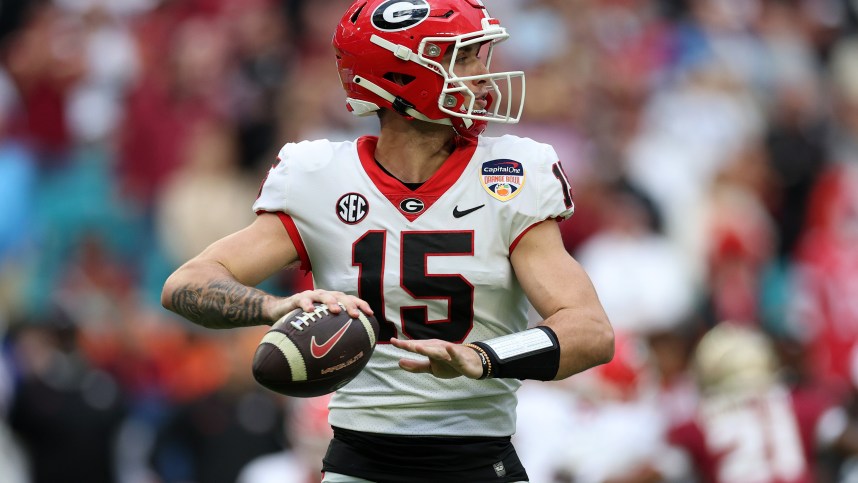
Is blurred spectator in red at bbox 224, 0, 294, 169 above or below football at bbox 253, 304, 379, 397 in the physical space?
below

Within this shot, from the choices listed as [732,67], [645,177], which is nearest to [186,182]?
[645,177]

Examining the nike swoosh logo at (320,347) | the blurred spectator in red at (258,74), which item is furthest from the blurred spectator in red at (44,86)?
the nike swoosh logo at (320,347)

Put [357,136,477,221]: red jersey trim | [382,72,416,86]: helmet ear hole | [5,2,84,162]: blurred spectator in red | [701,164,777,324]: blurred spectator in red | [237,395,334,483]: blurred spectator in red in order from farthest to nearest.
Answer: [5,2,84,162]: blurred spectator in red, [701,164,777,324]: blurred spectator in red, [237,395,334,483]: blurred spectator in red, [382,72,416,86]: helmet ear hole, [357,136,477,221]: red jersey trim

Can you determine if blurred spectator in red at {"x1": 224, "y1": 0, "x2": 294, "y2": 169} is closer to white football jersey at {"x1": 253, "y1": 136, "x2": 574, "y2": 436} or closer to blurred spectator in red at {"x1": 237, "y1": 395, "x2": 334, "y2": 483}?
blurred spectator in red at {"x1": 237, "y1": 395, "x2": 334, "y2": 483}

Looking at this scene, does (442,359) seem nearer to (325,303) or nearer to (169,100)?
(325,303)

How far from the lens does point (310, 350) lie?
13.4 feet

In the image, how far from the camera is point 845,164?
12695 millimetres

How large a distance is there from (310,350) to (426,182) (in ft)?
2.67

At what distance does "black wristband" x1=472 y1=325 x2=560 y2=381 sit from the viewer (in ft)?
13.9

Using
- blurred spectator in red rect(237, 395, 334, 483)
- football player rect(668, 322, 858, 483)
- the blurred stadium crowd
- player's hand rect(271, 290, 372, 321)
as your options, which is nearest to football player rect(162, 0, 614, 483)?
player's hand rect(271, 290, 372, 321)

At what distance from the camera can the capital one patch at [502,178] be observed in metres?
4.60

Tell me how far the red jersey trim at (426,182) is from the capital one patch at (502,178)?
0.28 ft

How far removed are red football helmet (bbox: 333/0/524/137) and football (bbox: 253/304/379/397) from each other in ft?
2.89

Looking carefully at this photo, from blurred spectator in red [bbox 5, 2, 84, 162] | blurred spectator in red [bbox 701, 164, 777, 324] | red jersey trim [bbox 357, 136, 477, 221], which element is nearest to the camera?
red jersey trim [bbox 357, 136, 477, 221]
